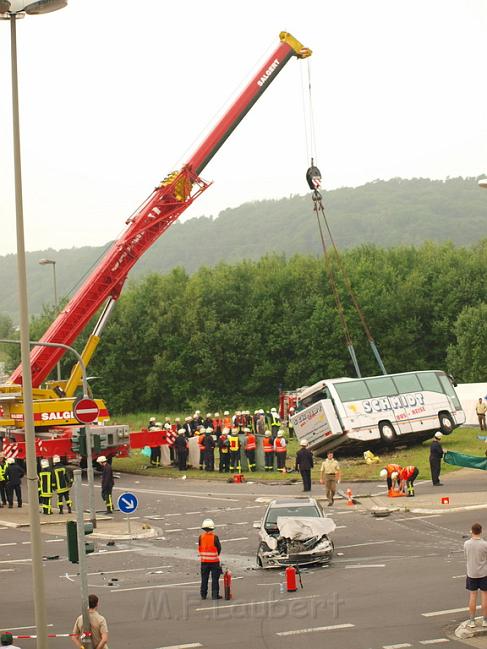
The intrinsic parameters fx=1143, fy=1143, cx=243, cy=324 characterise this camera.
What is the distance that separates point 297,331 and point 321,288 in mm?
4244

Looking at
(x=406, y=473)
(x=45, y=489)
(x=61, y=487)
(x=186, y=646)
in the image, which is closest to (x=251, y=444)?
(x=61, y=487)

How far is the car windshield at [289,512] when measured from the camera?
21625 mm

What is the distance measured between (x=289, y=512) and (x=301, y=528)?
66 centimetres

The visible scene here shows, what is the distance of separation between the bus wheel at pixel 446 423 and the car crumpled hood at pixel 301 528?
1757 cm

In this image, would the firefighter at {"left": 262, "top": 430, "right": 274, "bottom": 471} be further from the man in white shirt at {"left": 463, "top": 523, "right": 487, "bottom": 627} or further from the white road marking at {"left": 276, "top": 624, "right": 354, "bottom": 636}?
the man in white shirt at {"left": 463, "top": 523, "right": 487, "bottom": 627}

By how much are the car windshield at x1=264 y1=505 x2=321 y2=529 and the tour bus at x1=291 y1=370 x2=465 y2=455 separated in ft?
47.1

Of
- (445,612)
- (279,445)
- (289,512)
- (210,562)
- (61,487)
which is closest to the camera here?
(445,612)

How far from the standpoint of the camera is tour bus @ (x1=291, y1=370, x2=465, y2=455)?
3647cm

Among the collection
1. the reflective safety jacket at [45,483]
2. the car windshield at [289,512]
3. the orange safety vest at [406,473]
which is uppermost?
the reflective safety jacket at [45,483]

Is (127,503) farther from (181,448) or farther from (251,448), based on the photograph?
(181,448)

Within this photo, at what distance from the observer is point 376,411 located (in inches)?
1457

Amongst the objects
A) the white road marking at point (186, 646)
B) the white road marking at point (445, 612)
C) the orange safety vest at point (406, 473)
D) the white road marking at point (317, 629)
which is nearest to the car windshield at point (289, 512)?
the white road marking at point (445, 612)

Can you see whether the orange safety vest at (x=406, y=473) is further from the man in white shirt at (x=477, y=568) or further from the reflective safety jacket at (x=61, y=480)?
the man in white shirt at (x=477, y=568)

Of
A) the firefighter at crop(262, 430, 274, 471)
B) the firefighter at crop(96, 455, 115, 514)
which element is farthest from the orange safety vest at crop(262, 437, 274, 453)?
the firefighter at crop(96, 455, 115, 514)
